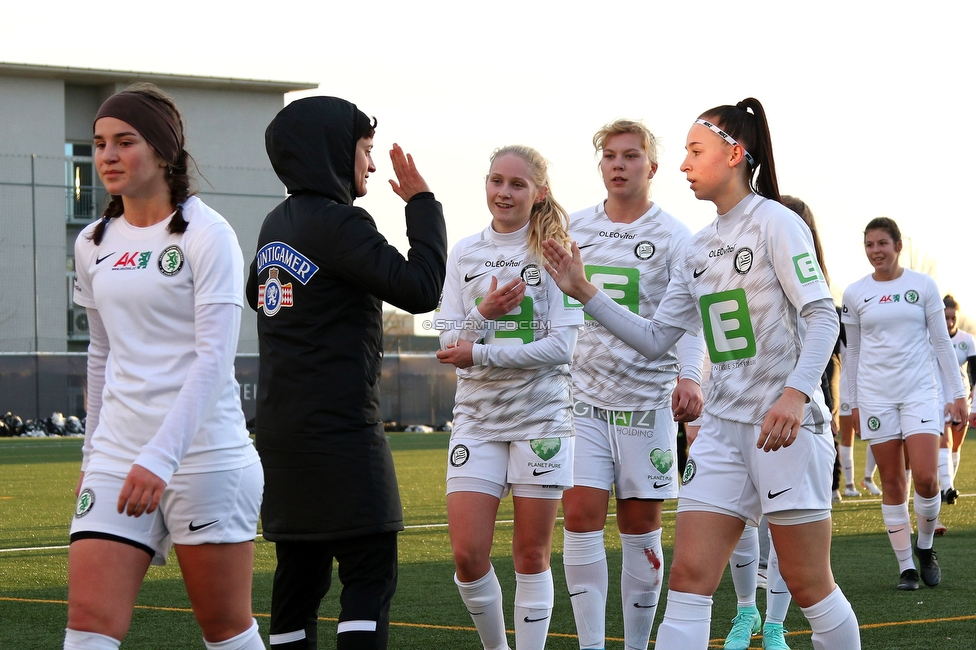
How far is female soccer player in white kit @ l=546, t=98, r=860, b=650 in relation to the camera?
13.9 ft

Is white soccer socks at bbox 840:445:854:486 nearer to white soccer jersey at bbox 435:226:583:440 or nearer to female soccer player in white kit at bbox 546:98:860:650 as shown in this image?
white soccer jersey at bbox 435:226:583:440

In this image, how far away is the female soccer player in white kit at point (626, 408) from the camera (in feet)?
18.9

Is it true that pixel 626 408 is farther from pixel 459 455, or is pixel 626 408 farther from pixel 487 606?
pixel 487 606

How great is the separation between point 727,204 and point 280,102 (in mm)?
45390

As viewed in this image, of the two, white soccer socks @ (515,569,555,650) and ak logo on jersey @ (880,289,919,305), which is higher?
ak logo on jersey @ (880,289,919,305)

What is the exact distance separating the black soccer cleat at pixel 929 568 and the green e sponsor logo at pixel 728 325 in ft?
14.2

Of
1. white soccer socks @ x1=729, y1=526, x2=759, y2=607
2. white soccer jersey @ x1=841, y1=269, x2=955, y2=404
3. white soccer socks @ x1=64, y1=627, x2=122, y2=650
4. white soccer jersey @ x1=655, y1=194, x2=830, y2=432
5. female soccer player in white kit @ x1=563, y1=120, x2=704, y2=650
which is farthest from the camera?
white soccer jersey @ x1=841, y1=269, x2=955, y2=404

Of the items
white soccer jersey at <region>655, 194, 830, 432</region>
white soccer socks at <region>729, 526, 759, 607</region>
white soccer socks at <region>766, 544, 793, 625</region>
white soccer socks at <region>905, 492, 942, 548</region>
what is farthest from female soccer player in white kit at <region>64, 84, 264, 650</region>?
white soccer socks at <region>905, 492, 942, 548</region>

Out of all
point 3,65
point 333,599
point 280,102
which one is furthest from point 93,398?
point 280,102

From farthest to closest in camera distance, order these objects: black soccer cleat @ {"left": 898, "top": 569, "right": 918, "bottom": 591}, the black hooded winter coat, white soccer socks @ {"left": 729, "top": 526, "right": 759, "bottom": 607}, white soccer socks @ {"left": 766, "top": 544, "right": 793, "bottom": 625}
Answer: black soccer cleat @ {"left": 898, "top": 569, "right": 918, "bottom": 591} < white soccer socks @ {"left": 729, "top": 526, "right": 759, "bottom": 607} < white soccer socks @ {"left": 766, "top": 544, "right": 793, "bottom": 625} < the black hooded winter coat

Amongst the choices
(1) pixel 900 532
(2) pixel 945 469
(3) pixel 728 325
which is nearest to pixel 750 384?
(3) pixel 728 325

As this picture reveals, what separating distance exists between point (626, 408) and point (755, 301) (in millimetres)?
1564

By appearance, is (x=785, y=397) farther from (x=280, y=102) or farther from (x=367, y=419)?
(x=280, y=102)

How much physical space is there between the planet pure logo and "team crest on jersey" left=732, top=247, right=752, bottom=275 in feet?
4.13
